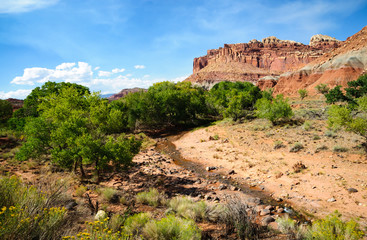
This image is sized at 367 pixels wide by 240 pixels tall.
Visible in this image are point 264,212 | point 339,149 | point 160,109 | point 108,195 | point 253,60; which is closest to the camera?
point 264,212

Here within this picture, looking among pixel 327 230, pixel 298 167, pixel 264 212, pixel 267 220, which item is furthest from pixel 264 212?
pixel 298 167

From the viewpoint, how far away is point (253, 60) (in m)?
160

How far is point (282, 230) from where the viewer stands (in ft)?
21.5

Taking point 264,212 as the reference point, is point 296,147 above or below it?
above

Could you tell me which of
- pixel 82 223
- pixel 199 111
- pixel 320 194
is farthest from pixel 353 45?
pixel 82 223

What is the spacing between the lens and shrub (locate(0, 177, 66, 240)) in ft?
12.4

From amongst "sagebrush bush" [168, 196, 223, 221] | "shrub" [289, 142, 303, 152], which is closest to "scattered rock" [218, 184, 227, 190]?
"sagebrush bush" [168, 196, 223, 221]

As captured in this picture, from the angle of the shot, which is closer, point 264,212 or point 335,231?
point 335,231

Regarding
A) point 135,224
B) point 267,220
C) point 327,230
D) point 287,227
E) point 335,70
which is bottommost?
point 267,220

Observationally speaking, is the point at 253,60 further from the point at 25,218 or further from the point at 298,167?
the point at 25,218

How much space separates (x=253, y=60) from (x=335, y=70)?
4359 inches

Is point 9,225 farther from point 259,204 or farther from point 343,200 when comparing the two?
point 343,200

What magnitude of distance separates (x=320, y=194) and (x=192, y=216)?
24.7ft

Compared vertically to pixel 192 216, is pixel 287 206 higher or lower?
lower
